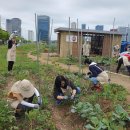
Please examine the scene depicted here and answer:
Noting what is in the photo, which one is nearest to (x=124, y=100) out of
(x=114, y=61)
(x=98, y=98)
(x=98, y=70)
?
(x=98, y=98)

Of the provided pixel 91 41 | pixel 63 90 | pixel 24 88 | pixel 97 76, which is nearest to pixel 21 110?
pixel 24 88

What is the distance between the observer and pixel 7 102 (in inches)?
236

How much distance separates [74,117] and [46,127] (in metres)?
0.87

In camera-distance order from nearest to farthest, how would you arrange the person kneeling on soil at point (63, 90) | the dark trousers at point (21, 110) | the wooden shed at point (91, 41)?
the dark trousers at point (21, 110), the person kneeling on soil at point (63, 90), the wooden shed at point (91, 41)

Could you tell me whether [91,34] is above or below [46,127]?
above

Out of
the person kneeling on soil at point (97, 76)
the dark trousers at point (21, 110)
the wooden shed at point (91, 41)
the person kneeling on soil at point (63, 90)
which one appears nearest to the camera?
the dark trousers at point (21, 110)

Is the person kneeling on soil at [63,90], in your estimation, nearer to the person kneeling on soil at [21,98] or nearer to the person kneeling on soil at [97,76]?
the person kneeling on soil at [21,98]

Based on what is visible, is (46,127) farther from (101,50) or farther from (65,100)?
(101,50)

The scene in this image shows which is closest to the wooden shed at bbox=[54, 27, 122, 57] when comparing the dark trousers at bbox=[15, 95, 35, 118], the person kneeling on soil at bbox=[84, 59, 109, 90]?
the person kneeling on soil at bbox=[84, 59, 109, 90]

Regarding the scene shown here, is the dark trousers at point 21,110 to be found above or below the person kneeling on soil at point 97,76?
below

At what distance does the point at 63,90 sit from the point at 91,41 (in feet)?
53.1

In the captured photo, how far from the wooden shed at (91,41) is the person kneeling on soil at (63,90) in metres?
11.8

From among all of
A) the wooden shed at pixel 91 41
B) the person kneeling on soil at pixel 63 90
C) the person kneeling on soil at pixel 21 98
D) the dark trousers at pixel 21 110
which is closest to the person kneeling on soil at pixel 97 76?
the person kneeling on soil at pixel 63 90

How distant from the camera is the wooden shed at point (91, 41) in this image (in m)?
19.7
